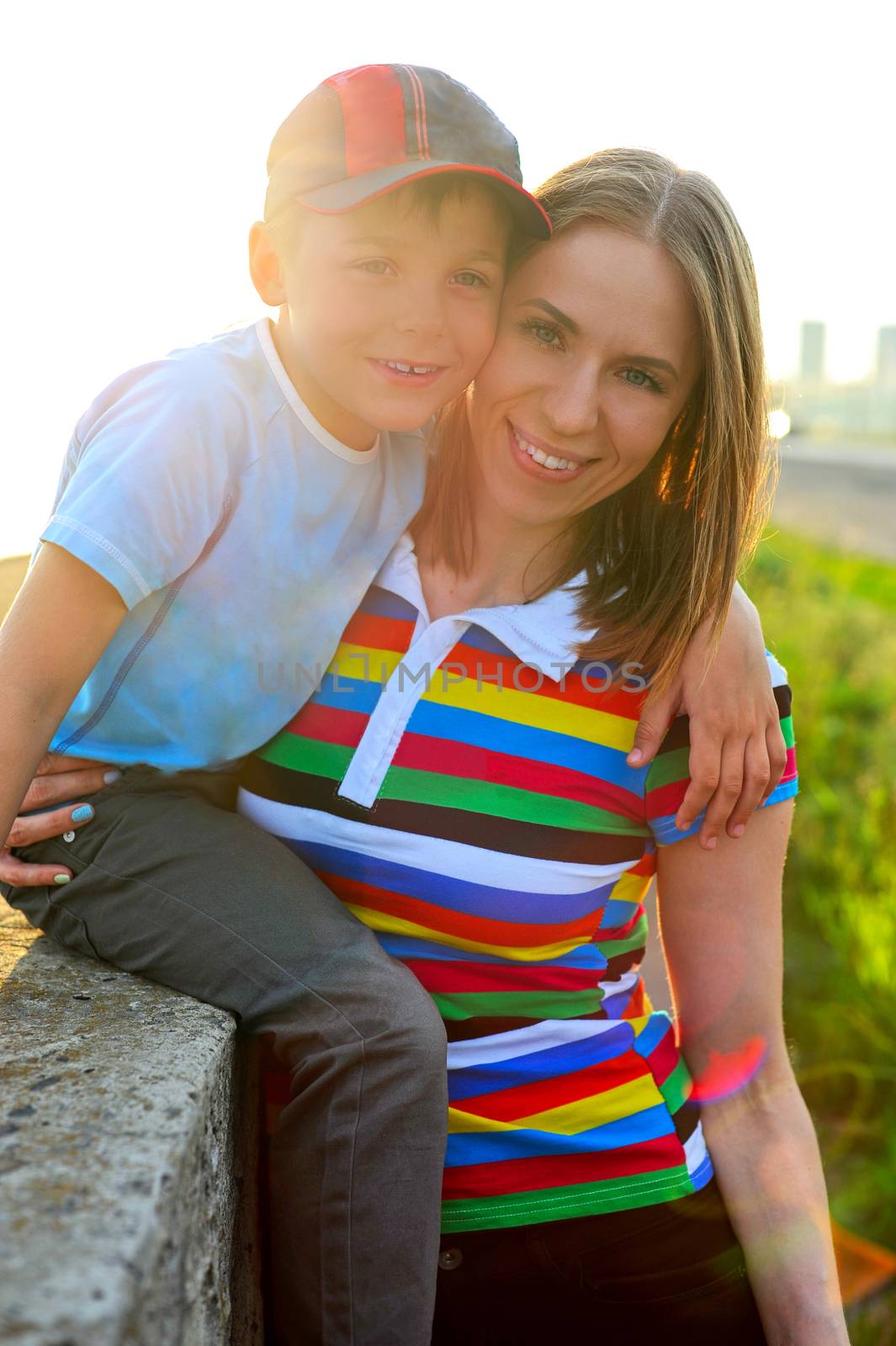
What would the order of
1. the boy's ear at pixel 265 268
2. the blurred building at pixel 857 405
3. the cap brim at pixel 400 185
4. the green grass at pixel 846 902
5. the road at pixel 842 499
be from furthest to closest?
the blurred building at pixel 857 405 < the road at pixel 842 499 < the green grass at pixel 846 902 < the boy's ear at pixel 265 268 < the cap brim at pixel 400 185

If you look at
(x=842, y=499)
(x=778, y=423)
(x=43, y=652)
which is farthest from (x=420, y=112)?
(x=842, y=499)

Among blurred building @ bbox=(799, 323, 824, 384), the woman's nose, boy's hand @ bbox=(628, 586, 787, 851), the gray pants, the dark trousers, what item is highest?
the woman's nose

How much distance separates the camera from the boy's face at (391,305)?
1665mm

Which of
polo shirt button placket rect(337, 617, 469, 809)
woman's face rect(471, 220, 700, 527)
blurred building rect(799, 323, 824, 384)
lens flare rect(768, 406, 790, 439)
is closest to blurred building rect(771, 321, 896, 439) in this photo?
blurred building rect(799, 323, 824, 384)

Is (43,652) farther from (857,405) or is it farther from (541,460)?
(857,405)

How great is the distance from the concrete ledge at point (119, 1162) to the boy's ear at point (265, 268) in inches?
41.4

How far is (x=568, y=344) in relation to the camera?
173 centimetres

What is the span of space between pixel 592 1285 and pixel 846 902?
2574 mm

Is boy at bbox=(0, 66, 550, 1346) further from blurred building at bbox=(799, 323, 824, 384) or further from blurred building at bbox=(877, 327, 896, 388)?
blurred building at bbox=(799, 323, 824, 384)

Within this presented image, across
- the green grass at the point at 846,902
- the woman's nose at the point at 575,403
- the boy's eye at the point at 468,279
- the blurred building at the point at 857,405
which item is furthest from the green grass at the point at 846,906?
the blurred building at the point at 857,405

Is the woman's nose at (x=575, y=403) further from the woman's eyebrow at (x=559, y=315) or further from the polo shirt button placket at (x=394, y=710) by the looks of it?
the polo shirt button placket at (x=394, y=710)

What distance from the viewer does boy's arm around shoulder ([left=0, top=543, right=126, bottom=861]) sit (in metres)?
1.34

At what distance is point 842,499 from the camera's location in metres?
15.4

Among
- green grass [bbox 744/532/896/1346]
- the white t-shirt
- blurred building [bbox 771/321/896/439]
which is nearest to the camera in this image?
the white t-shirt
